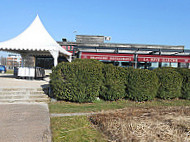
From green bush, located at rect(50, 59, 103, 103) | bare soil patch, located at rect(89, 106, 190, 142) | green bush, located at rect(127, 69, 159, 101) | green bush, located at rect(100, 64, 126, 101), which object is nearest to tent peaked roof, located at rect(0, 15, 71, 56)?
green bush, located at rect(50, 59, 103, 103)

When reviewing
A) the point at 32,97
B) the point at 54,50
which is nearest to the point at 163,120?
the point at 32,97

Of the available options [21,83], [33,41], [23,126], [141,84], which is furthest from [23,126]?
[33,41]

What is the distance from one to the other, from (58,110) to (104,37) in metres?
24.3

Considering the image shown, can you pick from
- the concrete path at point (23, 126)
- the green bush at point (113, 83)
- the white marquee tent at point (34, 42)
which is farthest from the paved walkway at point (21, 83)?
the green bush at point (113, 83)

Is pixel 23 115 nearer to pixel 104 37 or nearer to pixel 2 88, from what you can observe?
pixel 2 88

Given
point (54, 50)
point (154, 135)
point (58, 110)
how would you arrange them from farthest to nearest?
1. point (54, 50)
2. point (58, 110)
3. point (154, 135)

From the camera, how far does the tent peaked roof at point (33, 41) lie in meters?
10.4

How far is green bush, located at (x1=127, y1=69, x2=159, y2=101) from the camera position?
705 centimetres

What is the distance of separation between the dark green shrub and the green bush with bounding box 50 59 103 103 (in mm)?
3117

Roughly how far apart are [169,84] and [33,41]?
8655mm

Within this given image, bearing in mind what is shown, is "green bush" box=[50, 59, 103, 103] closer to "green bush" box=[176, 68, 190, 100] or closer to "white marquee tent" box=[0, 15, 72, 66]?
"white marquee tent" box=[0, 15, 72, 66]

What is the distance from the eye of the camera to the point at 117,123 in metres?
3.69

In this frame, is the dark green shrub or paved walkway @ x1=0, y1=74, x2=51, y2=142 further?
the dark green shrub

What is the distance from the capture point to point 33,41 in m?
10.7
